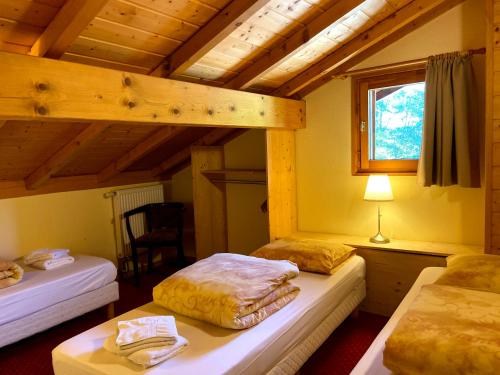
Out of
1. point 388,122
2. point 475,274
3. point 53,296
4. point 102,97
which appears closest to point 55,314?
point 53,296

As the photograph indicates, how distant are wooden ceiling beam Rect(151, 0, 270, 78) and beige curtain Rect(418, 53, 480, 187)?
1574mm

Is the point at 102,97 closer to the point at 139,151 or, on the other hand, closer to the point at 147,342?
the point at 147,342

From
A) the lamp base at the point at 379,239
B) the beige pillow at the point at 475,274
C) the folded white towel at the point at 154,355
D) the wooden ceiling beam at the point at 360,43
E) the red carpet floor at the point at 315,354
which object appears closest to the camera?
the folded white towel at the point at 154,355

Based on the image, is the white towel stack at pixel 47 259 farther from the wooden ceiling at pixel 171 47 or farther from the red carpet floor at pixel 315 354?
the wooden ceiling at pixel 171 47

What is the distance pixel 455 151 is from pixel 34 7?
2691mm

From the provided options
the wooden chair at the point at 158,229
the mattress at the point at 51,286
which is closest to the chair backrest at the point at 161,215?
the wooden chair at the point at 158,229

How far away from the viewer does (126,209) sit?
423cm

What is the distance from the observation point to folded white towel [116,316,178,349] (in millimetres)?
1644

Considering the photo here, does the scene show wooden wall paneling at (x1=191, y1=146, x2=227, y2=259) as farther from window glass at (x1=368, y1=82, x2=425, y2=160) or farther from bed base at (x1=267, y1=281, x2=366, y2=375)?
bed base at (x1=267, y1=281, x2=366, y2=375)

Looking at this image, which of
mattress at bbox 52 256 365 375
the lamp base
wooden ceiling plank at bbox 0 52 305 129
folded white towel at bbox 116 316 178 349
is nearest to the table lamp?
the lamp base

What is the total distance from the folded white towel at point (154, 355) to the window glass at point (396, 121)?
91.6 inches

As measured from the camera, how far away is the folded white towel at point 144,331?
5.39ft

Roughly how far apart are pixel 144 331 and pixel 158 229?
278 cm

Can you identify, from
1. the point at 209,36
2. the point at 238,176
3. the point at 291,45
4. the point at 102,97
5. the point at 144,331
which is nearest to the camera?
the point at 144,331
